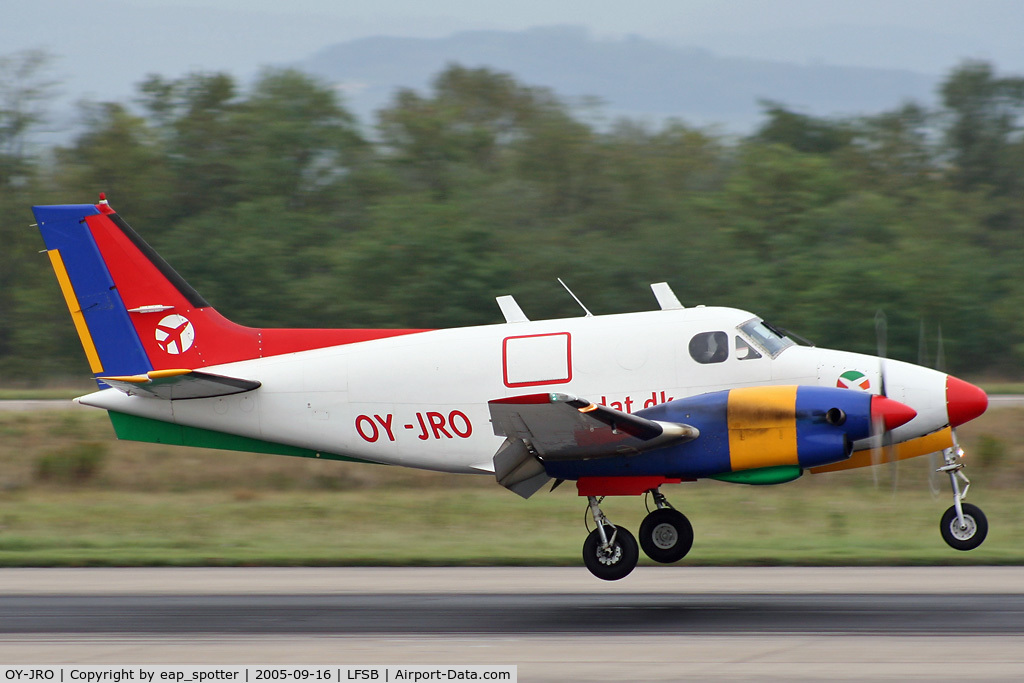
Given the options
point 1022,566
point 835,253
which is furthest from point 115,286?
point 835,253

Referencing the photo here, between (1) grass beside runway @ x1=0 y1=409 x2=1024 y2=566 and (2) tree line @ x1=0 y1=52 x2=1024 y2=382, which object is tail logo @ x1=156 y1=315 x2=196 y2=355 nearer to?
(1) grass beside runway @ x1=0 y1=409 x2=1024 y2=566

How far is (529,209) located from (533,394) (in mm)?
24123

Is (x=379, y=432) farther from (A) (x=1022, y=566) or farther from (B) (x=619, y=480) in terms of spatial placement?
(A) (x=1022, y=566)

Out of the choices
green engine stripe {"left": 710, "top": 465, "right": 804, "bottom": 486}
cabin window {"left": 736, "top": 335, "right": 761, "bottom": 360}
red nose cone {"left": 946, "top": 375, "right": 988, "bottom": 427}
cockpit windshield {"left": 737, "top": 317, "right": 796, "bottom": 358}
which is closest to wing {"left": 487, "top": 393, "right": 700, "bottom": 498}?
green engine stripe {"left": 710, "top": 465, "right": 804, "bottom": 486}

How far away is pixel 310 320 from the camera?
3131cm

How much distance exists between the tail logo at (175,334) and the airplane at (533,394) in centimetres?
2

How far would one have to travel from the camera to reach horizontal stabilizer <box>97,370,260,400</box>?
1199 centimetres

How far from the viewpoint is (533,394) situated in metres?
11.0

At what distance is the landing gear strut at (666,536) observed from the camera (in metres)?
12.4

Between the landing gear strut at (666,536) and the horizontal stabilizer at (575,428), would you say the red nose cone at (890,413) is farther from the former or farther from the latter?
the landing gear strut at (666,536)

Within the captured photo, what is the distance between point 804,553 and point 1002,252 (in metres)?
22.5

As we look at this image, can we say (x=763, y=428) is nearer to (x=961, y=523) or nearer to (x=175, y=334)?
(x=961, y=523)
